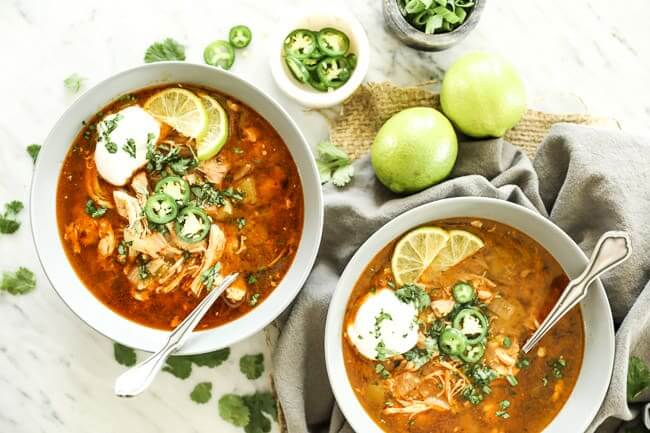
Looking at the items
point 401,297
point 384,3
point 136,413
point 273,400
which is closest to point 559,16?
point 384,3

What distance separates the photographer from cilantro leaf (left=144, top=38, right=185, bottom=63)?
3398 mm

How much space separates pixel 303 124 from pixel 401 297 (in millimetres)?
975

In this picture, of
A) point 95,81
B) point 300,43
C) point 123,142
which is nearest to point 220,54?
point 300,43

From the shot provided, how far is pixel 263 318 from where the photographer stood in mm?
3045

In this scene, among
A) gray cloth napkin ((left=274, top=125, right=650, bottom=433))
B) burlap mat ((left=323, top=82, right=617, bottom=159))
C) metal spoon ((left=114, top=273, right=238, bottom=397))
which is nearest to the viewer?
metal spoon ((left=114, top=273, right=238, bottom=397))

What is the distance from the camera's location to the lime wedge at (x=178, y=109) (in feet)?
10.0

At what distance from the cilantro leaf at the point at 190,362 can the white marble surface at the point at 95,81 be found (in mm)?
37

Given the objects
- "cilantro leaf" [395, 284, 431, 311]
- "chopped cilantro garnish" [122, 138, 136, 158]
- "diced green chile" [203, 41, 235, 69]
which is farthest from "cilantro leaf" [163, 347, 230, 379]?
"diced green chile" [203, 41, 235, 69]

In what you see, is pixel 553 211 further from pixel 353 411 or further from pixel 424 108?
pixel 353 411

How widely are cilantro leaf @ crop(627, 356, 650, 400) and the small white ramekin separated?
178 centimetres

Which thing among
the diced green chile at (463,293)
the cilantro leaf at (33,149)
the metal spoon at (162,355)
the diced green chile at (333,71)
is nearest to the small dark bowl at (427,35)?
the diced green chile at (333,71)

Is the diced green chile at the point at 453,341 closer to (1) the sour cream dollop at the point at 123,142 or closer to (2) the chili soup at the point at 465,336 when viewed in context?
(2) the chili soup at the point at 465,336

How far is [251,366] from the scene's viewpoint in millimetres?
3445

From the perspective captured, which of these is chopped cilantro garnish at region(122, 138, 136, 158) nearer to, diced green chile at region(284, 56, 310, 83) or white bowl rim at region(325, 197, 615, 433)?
diced green chile at region(284, 56, 310, 83)
